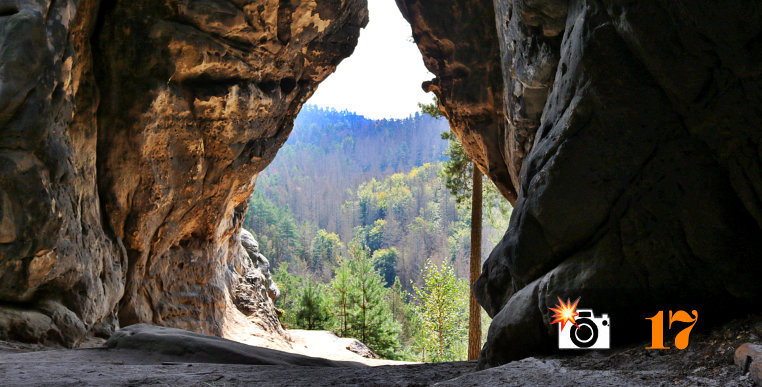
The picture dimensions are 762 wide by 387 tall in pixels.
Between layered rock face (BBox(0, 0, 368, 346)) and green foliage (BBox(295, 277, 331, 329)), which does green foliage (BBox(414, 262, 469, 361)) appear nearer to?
green foliage (BBox(295, 277, 331, 329))

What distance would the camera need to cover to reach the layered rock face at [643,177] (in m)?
2.87

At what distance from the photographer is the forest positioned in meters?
20.6

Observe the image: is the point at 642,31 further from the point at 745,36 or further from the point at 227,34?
the point at 227,34

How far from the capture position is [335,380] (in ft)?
10.8

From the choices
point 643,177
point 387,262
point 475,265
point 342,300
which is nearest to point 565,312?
point 643,177

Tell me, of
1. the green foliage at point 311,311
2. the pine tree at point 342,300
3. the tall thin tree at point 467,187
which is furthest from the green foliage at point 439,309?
the tall thin tree at point 467,187

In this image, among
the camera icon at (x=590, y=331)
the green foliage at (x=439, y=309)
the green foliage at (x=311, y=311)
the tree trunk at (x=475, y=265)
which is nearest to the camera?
the camera icon at (x=590, y=331)

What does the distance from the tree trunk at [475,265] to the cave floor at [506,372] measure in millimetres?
8479

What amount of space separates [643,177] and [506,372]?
1769mm

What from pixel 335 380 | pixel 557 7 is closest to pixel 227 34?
pixel 557 7

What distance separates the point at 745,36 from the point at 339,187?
88.0m

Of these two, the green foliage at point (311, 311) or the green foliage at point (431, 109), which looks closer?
the green foliage at point (431, 109)

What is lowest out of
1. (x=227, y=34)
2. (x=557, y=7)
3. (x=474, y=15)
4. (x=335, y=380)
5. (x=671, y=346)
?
(x=335, y=380)

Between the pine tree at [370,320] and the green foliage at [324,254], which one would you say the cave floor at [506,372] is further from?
the green foliage at [324,254]
